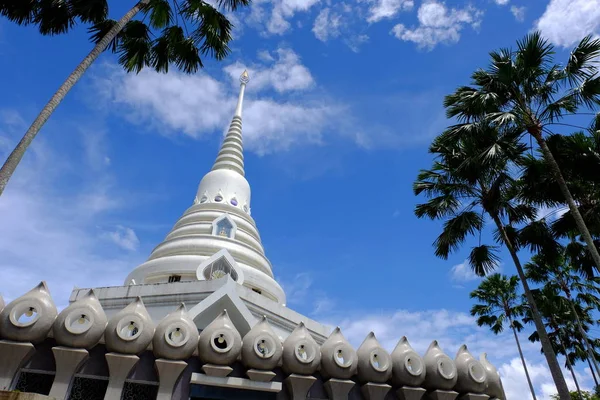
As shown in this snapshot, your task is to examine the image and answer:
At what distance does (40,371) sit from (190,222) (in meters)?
13.3

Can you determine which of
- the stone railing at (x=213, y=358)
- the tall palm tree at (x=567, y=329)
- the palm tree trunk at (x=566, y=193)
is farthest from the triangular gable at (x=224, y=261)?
the tall palm tree at (x=567, y=329)

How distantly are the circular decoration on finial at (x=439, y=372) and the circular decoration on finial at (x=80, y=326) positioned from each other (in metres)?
8.14

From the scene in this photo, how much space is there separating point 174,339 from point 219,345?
106cm

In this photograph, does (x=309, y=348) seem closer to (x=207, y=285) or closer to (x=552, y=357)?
(x=207, y=285)

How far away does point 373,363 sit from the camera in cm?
1069

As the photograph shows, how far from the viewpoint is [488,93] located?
1302 centimetres

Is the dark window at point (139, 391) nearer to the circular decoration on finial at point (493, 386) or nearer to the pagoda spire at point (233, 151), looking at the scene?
the circular decoration on finial at point (493, 386)

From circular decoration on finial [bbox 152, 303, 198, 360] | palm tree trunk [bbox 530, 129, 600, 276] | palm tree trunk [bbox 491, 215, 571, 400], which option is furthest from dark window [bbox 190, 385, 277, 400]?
palm tree trunk [bbox 530, 129, 600, 276]

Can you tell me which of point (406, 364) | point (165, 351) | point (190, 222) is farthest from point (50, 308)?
point (190, 222)

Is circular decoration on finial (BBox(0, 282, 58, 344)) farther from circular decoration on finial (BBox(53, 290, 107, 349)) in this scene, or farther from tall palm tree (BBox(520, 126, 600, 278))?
tall palm tree (BBox(520, 126, 600, 278))

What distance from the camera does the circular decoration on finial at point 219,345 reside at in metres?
9.77

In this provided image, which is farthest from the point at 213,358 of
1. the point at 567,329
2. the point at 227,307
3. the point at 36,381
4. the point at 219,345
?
the point at 567,329

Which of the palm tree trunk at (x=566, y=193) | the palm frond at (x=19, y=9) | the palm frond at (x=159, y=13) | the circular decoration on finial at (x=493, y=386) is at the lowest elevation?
the circular decoration on finial at (x=493, y=386)

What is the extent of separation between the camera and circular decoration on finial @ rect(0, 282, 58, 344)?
29.5 feet
